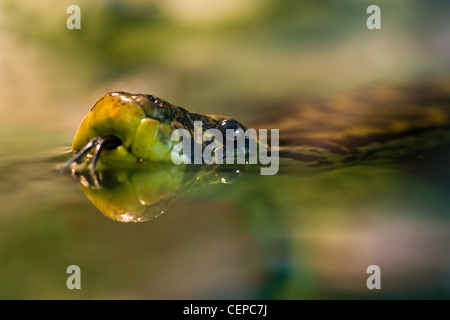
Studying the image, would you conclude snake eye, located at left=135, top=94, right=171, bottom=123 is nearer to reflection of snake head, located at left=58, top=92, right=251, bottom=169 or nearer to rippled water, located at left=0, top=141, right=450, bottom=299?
reflection of snake head, located at left=58, top=92, right=251, bottom=169

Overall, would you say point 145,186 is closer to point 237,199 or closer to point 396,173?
point 237,199

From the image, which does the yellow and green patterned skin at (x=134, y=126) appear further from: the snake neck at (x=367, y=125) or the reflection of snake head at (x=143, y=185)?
the snake neck at (x=367, y=125)

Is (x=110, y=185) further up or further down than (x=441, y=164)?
further down

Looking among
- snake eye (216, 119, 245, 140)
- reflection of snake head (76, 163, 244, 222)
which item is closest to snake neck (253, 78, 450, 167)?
snake eye (216, 119, 245, 140)

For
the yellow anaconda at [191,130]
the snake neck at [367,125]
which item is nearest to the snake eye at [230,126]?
the yellow anaconda at [191,130]

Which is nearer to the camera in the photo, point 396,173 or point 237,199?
point 237,199

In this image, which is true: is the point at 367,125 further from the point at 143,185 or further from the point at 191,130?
the point at 143,185

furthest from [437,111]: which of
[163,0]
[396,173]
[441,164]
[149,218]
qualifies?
[149,218]
